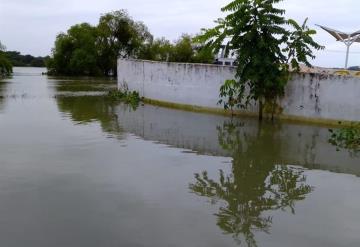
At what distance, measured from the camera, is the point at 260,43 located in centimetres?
1363

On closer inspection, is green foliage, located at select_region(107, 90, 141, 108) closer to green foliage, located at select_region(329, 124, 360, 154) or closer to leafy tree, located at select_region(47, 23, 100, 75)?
green foliage, located at select_region(329, 124, 360, 154)

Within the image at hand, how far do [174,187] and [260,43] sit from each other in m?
7.64

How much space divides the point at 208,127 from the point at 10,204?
7.98m

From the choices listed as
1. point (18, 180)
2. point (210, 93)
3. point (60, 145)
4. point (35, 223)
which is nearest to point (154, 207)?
point (35, 223)

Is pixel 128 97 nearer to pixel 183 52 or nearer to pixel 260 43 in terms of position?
pixel 260 43

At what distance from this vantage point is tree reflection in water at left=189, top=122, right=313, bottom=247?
19.2ft

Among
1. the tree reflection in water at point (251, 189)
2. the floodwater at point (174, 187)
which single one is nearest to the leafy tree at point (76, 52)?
the floodwater at point (174, 187)

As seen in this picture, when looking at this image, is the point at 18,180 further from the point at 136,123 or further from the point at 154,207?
the point at 136,123

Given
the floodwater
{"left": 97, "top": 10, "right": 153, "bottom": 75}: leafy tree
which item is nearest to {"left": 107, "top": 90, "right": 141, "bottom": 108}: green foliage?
the floodwater

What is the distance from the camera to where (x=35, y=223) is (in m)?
5.62

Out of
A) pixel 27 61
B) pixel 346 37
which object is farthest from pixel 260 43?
pixel 27 61

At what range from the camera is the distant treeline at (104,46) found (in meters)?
53.7

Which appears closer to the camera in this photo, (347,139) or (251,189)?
(251,189)

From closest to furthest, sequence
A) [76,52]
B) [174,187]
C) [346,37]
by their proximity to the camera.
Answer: [174,187] < [346,37] < [76,52]
